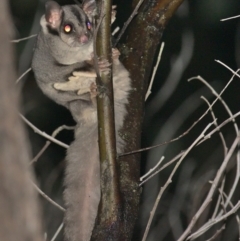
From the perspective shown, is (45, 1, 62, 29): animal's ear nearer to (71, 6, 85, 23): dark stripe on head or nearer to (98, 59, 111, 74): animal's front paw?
(71, 6, 85, 23): dark stripe on head

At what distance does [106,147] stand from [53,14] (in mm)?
1713

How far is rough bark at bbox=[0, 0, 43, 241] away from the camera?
90cm

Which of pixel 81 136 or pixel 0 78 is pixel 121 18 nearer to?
pixel 81 136

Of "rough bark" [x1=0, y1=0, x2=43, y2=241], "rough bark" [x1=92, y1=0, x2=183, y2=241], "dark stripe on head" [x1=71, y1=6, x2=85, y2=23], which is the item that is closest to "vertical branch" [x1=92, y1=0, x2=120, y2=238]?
"rough bark" [x1=92, y1=0, x2=183, y2=241]

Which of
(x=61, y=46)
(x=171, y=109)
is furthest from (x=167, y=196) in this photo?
(x=61, y=46)

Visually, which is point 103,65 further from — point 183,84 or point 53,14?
point 183,84

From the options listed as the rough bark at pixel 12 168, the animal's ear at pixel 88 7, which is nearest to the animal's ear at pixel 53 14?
the animal's ear at pixel 88 7

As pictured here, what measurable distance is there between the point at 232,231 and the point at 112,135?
3.99 meters

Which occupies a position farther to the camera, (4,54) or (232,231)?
(232,231)

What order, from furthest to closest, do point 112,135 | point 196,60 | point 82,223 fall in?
point 196,60
point 82,223
point 112,135

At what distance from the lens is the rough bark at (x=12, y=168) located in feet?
2.95

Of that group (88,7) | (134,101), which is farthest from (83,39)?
(134,101)

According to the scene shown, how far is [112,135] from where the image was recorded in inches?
86.7

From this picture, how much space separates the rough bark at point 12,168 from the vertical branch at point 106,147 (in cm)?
127
